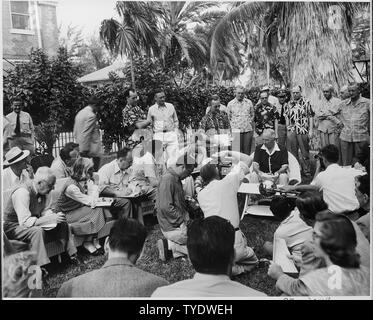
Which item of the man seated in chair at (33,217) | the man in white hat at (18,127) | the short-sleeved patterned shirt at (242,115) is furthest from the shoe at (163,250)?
the short-sleeved patterned shirt at (242,115)

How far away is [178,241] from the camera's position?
503cm

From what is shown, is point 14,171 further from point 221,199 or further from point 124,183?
point 221,199

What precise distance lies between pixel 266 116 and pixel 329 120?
1371mm

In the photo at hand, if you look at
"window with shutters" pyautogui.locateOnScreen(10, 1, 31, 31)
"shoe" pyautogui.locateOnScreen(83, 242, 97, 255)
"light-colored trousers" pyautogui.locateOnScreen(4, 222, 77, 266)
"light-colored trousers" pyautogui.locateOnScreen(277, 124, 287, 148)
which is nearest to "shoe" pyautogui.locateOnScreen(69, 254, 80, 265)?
"shoe" pyautogui.locateOnScreen(83, 242, 97, 255)

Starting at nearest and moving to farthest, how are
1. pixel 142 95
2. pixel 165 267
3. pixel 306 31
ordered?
pixel 165 267, pixel 306 31, pixel 142 95

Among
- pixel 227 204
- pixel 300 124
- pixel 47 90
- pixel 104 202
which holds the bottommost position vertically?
pixel 104 202

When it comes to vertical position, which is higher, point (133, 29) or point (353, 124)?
point (133, 29)

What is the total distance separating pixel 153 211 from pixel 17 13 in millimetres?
3442

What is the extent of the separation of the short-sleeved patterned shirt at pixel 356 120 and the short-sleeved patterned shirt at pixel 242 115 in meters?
2.13

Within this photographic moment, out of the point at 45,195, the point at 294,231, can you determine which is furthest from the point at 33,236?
the point at 294,231

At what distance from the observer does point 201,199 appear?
15.0ft

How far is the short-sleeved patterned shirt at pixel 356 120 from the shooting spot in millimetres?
7012
